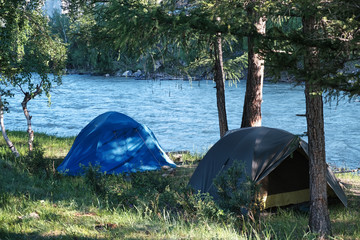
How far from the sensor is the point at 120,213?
18.3ft

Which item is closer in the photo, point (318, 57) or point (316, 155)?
point (318, 57)

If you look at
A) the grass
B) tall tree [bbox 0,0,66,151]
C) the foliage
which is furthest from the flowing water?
the foliage

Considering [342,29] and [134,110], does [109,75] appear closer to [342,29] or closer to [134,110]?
[134,110]

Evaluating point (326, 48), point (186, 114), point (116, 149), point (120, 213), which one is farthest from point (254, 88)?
point (186, 114)

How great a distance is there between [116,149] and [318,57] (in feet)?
22.4

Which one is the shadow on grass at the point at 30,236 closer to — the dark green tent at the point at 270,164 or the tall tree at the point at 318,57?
the tall tree at the point at 318,57

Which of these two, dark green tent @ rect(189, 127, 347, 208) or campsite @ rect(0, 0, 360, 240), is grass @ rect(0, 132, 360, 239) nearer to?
campsite @ rect(0, 0, 360, 240)

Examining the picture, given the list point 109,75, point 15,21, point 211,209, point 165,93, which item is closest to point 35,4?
point 15,21

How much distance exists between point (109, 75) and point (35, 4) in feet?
168

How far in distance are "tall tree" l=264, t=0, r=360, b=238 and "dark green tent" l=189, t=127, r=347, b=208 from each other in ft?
5.25

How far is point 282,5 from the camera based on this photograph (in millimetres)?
6234

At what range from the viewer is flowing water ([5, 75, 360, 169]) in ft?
66.0

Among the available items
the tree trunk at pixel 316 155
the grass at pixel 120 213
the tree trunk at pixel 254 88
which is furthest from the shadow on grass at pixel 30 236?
the tree trunk at pixel 254 88

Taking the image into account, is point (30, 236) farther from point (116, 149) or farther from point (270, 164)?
point (116, 149)
